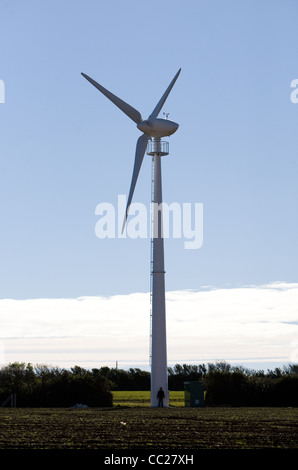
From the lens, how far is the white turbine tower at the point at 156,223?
2087 inches

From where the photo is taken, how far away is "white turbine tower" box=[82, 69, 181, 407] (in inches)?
2087

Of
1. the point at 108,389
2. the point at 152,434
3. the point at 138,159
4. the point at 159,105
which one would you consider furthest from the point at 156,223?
the point at 152,434

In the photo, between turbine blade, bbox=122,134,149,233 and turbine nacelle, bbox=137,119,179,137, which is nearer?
turbine blade, bbox=122,134,149,233

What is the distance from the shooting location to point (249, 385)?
59094 millimetres

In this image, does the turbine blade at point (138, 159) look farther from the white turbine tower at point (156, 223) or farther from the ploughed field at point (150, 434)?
the ploughed field at point (150, 434)

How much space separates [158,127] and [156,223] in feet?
25.2

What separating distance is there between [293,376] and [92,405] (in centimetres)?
1666

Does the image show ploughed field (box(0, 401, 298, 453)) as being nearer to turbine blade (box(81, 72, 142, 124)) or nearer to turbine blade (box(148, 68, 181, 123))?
turbine blade (box(148, 68, 181, 123))

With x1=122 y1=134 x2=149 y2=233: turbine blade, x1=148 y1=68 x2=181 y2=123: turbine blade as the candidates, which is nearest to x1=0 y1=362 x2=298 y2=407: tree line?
x1=122 y1=134 x2=149 y2=233: turbine blade

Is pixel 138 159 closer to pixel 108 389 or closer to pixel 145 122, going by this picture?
pixel 145 122
